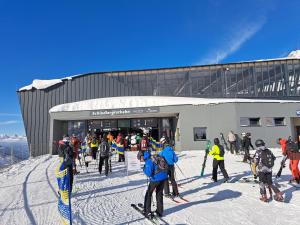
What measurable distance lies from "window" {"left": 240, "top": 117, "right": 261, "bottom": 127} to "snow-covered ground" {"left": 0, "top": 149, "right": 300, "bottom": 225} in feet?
33.2

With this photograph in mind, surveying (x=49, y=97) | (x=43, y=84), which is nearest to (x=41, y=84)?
(x=43, y=84)

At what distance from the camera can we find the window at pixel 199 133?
19.3 m

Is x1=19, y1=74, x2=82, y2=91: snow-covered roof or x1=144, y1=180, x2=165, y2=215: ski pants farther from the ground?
x1=19, y1=74, x2=82, y2=91: snow-covered roof

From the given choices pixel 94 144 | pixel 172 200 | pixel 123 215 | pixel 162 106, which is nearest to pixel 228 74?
pixel 162 106

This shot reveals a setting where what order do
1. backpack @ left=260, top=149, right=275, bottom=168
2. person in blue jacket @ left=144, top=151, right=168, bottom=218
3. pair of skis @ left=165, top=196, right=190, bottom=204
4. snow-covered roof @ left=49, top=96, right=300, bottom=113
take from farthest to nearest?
snow-covered roof @ left=49, top=96, right=300, bottom=113 < pair of skis @ left=165, top=196, right=190, bottom=204 < backpack @ left=260, top=149, right=275, bottom=168 < person in blue jacket @ left=144, top=151, right=168, bottom=218

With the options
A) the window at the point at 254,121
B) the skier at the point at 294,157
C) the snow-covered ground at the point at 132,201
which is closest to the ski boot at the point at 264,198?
the snow-covered ground at the point at 132,201

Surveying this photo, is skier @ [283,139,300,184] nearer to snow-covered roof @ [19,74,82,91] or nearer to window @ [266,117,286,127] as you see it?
window @ [266,117,286,127]

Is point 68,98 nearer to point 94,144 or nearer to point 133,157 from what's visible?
point 94,144

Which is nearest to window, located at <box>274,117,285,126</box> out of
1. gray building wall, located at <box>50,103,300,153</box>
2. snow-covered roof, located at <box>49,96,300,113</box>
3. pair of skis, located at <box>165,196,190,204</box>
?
gray building wall, located at <box>50,103,300,153</box>

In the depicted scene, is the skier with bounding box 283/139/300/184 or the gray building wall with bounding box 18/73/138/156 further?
the gray building wall with bounding box 18/73/138/156

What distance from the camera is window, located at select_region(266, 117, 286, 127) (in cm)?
1941

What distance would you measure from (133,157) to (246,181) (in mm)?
4699

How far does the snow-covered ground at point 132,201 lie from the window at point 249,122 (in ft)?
33.2

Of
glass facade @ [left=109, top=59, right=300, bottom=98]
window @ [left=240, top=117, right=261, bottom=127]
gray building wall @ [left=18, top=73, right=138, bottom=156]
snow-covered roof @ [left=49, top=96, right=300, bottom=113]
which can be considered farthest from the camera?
gray building wall @ [left=18, top=73, right=138, bottom=156]
